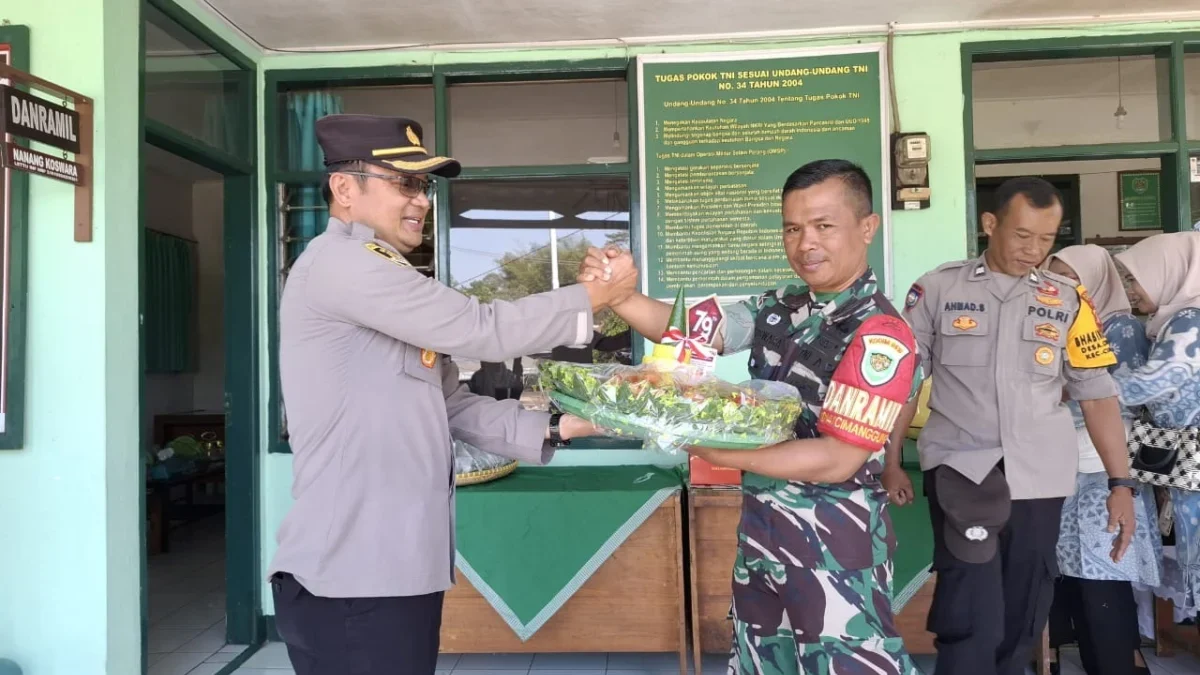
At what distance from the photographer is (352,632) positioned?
1.43 m

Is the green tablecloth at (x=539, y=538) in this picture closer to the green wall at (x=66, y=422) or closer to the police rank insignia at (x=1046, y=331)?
the green wall at (x=66, y=422)

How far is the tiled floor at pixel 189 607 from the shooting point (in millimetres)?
3479

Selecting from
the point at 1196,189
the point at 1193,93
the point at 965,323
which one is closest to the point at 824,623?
the point at 965,323

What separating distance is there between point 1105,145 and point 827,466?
3.07 meters

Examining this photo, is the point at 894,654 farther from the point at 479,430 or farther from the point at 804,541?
the point at 479,430

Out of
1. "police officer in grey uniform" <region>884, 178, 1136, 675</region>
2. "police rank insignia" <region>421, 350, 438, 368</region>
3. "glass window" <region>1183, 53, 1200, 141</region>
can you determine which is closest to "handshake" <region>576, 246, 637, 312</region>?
"police rank insignia" <region>421, 350, 438, 368</region>

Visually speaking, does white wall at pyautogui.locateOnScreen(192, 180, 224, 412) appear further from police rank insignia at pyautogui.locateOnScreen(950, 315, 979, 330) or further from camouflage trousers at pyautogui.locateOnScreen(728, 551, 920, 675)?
camouflage trousers at pyautogui.locateOnScreen(728, 551, 920, 675)

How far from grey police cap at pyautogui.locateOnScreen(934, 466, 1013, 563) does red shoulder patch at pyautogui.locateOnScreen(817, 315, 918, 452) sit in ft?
3.18

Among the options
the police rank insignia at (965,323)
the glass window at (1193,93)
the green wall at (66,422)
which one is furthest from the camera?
the glass window at (1193,93)

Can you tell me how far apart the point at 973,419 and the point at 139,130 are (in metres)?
2.96

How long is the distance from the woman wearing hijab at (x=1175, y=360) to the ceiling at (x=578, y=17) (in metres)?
1.30

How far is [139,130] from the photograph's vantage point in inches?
108

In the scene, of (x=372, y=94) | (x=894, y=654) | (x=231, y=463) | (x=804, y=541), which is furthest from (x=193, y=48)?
(x=894, y=654)

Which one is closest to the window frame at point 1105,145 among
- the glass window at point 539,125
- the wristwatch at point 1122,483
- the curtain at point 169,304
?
the wristwatch at point 1122,483
